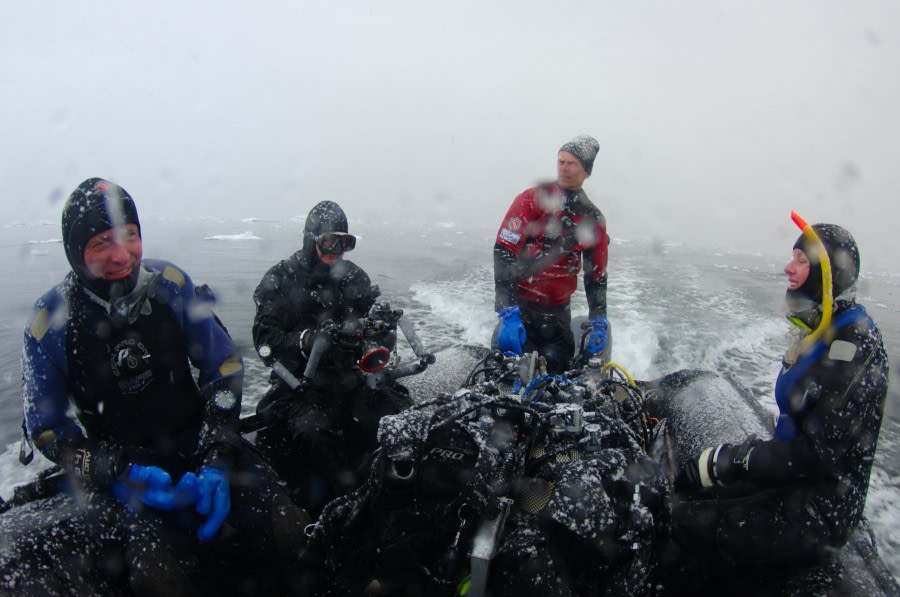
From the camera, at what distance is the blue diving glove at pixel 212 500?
1874 millimetres

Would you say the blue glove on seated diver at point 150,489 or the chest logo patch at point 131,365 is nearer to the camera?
the blue glove on seated diver at point 150,489

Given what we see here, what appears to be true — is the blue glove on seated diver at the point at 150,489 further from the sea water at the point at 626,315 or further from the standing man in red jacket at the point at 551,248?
the sea water at the point at 626,315

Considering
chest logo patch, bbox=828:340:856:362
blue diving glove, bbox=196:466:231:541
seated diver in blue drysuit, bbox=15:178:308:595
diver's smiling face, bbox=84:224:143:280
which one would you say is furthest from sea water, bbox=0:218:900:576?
diver's smiling face, bbox=84:224:143:280

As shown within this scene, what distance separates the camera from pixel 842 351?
68.2 inches

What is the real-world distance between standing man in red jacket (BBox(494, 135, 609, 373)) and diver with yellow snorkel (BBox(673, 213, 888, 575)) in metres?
1.58

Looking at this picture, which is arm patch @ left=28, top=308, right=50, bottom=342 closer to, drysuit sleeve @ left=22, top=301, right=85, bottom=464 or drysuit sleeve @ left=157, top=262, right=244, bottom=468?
drysuit sleeve @ left=22, top=301, right=85, bottom=464

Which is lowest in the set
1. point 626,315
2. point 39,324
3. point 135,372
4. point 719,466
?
point 626,315

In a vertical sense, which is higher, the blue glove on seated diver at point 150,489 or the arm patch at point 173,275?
the arm patch at point 173,275

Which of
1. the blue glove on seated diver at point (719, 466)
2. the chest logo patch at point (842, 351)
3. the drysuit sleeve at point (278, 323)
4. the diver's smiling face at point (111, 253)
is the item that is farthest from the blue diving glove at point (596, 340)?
the diver's smiling face at point (111, 253)

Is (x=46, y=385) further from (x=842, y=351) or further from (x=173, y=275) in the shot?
(x=842, y=351)

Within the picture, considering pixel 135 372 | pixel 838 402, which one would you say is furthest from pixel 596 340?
pixel 135 372

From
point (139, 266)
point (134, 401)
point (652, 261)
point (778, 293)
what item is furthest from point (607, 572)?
point (652, 261)

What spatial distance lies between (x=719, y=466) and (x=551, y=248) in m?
1.84

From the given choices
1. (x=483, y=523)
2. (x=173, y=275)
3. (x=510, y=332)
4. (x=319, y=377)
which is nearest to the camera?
(x=483, y=523)
